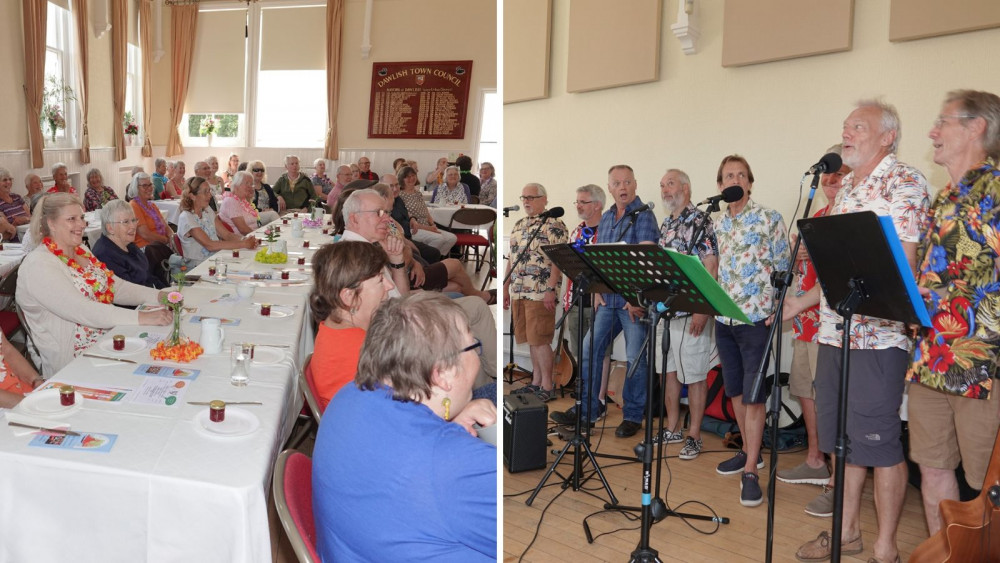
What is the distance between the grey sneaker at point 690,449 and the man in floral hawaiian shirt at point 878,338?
3.89 ft

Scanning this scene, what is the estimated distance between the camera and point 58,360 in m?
3.19

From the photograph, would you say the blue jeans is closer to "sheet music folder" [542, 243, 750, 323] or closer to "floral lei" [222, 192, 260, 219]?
"sheet music folder" [542, 243, 750, 323]

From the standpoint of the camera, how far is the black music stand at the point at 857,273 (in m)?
1.86

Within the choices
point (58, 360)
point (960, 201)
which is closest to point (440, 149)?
point (58, 360)

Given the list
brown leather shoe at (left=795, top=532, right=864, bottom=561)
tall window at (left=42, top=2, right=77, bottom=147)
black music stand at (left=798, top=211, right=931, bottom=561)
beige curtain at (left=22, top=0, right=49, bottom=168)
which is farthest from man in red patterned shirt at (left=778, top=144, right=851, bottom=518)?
tall window at (left=42, top=2, right=77, bottom=147)

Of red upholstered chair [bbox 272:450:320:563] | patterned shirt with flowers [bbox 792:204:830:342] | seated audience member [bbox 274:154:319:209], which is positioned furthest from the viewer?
seated audience member [bbox 274:154:319:209]

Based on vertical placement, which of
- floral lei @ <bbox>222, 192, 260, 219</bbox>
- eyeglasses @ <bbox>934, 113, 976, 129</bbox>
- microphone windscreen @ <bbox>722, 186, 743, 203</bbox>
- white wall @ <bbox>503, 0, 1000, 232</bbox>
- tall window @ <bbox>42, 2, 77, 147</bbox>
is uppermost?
tall window @ <bbox>42, 2, 77, 147</bbox>

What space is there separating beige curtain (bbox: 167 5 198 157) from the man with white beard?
12806mm

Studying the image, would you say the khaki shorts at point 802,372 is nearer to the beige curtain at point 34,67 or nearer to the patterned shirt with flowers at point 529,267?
the patterned shirt with flowers at point 529,267

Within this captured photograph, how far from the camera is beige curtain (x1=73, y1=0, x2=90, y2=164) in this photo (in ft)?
38.2

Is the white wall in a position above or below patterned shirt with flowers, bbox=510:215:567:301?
above

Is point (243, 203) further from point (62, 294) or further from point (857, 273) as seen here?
point (857, 273)

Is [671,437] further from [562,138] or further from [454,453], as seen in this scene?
[454,453]

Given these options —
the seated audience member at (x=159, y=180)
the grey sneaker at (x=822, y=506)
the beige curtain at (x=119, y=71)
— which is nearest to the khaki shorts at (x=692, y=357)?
the grey sneaker at (x=822, y=506)
